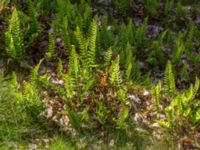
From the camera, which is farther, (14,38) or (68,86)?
(14,38)

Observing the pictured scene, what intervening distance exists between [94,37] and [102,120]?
1.33m

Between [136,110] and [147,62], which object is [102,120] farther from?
[147,62]

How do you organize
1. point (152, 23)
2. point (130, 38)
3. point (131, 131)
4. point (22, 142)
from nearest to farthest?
point (22, 142)
point (131, 131)
point (130, 38)
point (152, 23)

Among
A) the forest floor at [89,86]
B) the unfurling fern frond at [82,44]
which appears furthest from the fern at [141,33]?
the unfurling fern frond at [82,44]

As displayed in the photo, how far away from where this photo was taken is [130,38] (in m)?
6.55

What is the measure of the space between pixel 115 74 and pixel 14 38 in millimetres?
1725

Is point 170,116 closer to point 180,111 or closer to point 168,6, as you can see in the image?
point 180,111

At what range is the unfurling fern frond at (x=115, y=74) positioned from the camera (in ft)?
18.0

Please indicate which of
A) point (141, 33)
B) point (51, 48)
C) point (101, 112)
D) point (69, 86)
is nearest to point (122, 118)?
point (101, 112)

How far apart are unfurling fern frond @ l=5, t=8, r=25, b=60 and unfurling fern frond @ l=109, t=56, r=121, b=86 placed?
1.53m

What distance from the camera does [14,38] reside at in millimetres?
5746

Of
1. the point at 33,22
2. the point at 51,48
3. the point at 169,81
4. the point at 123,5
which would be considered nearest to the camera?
the point at 169,81

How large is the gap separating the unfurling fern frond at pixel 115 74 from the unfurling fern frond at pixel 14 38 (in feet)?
5.03

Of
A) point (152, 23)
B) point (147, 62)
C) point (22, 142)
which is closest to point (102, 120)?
point (22, 142)
